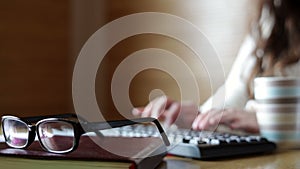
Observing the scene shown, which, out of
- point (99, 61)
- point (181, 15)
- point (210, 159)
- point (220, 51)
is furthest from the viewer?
point (99, 61)

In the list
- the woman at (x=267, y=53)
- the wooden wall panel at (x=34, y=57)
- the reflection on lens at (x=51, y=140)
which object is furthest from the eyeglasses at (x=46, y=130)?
the wooden wall panel at (x=34, y=57)

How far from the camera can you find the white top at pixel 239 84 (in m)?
1.30

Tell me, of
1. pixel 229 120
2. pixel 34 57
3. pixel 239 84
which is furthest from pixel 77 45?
pixel 229 120

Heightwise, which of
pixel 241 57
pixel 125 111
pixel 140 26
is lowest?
pixel 125 111

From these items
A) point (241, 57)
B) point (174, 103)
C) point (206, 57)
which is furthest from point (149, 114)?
point (206, 57)

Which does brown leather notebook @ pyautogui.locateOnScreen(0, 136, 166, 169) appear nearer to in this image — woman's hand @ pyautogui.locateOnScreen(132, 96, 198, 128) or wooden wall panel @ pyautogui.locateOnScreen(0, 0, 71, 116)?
woman's hand @ pyautogui.locateOnScreen(132, 96, 198, 128)

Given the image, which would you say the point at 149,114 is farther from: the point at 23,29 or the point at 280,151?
the point at 23,29

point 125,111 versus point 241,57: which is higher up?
point 241,57

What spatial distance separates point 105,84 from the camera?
2.37 m

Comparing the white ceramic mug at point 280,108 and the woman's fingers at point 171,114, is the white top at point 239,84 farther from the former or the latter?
the white ceramic mug at point 280,108

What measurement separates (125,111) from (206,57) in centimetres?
42

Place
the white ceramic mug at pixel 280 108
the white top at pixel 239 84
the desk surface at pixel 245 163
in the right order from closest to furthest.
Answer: the desk surface at pixel 245 163 < the white ceramic mug at pixel 280 108 < the white top at pixel 239 84

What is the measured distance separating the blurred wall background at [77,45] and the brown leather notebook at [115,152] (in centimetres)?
119

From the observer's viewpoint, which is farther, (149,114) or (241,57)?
(241,57)
